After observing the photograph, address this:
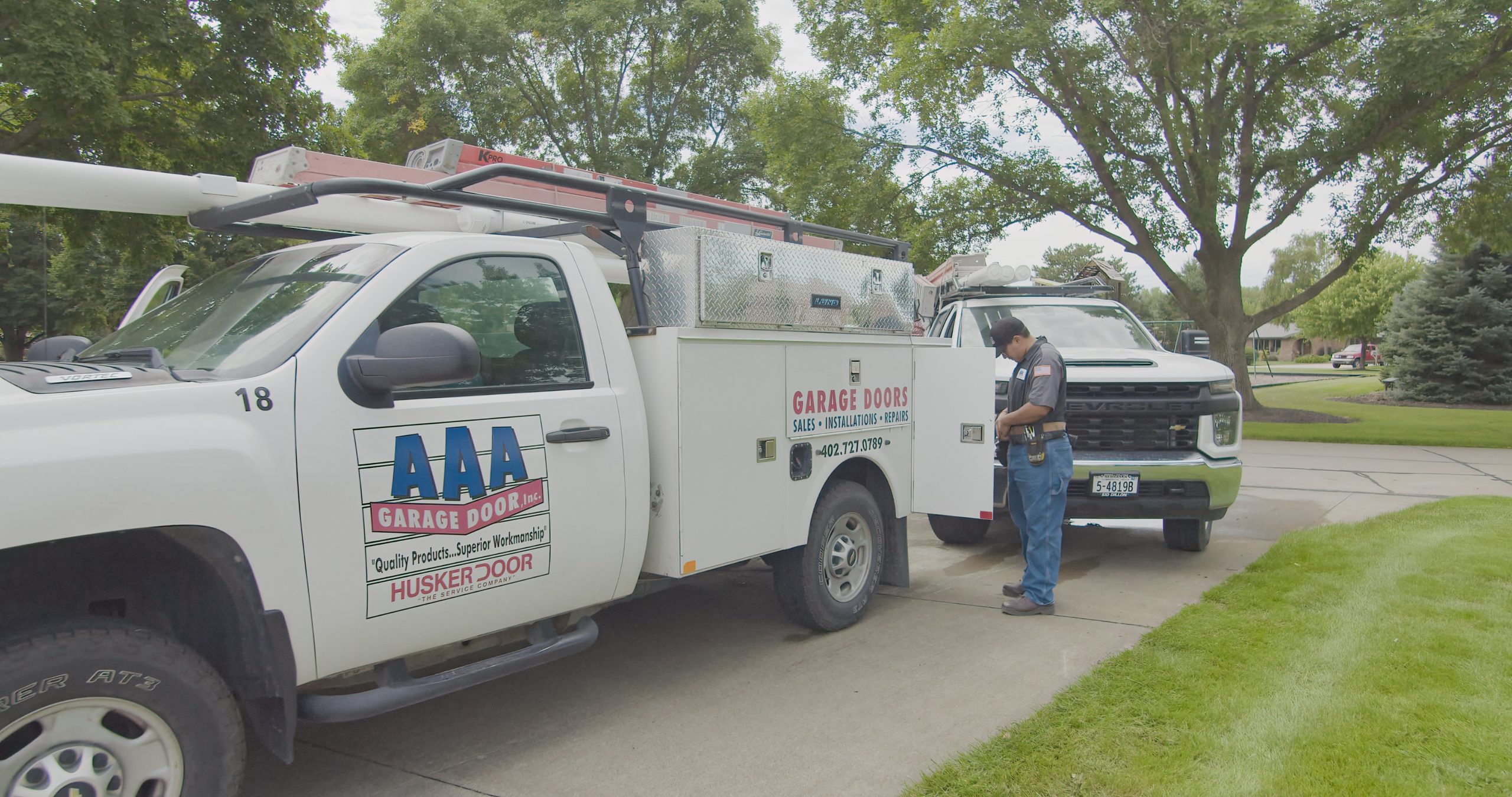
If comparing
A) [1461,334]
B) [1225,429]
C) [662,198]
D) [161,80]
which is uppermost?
[161,80]

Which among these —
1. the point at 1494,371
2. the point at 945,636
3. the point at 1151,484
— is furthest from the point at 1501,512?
the point at 1494,371

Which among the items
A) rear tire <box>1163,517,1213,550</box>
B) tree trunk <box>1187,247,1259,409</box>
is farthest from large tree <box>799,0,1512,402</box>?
rear tire <box>1163,517,1213,550</box>

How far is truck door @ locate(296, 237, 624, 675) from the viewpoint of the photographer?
3057mm

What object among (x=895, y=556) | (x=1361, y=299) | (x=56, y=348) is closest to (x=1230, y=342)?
(x=895, y=556)

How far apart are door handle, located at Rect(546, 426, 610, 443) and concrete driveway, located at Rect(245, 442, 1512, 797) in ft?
4.08

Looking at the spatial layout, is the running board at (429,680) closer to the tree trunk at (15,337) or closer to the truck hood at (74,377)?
the truck hood at (74,377)

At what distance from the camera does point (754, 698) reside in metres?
4.45

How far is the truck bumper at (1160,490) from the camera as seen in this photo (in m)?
6.71

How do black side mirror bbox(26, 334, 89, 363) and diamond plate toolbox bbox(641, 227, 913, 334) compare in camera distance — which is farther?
diamond plate toolbox bbox(641, 227, 913, 334)

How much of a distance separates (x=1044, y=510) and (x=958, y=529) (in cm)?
230

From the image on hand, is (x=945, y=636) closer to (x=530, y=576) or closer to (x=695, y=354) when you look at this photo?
(x=695, y=354)

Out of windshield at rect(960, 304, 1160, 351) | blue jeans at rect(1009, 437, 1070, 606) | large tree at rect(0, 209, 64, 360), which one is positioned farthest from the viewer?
large tree at rect(0, 209, 64, 360)

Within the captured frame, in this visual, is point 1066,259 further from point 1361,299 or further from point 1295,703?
point 1295,703

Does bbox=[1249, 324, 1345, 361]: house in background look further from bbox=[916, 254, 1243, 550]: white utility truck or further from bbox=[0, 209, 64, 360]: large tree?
bbox=[916, 254, 1243, 550]: white utility truck
